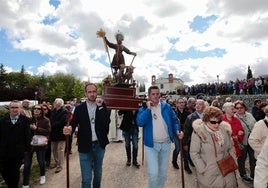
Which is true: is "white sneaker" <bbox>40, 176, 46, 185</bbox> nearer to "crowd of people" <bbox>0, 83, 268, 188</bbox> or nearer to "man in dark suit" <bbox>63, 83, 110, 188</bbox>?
"crowd of people" <bbox>0, 83, 268, 188</bbox>

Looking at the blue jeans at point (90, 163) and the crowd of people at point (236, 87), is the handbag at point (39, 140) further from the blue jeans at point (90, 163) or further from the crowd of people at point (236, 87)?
the crowd of people at point (236, 87)

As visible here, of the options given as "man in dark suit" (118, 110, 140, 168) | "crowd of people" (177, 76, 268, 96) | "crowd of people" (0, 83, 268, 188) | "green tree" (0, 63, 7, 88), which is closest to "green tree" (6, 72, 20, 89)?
"green tree" (0, 63, 7, 88)

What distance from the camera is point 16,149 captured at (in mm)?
5375

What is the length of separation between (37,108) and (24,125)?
1.69 meters

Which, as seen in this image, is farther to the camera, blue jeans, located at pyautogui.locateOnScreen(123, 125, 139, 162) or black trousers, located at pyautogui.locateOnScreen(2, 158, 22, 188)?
blue jeans, located at pyautogui.locateOnScreen(123, 125, 139, 162)

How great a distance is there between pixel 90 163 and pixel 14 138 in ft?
5.29

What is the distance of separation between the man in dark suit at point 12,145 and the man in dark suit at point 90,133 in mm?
1214

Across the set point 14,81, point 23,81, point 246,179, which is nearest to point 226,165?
point 246,179

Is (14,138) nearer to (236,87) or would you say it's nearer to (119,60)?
(119,60)

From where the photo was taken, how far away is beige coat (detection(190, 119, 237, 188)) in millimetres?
3715

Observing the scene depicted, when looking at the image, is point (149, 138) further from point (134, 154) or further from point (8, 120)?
point (134, 154)

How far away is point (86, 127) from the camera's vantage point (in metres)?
4.89

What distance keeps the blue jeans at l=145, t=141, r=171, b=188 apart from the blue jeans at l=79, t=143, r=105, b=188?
831 millimetres

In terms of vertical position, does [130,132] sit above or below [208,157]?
below
